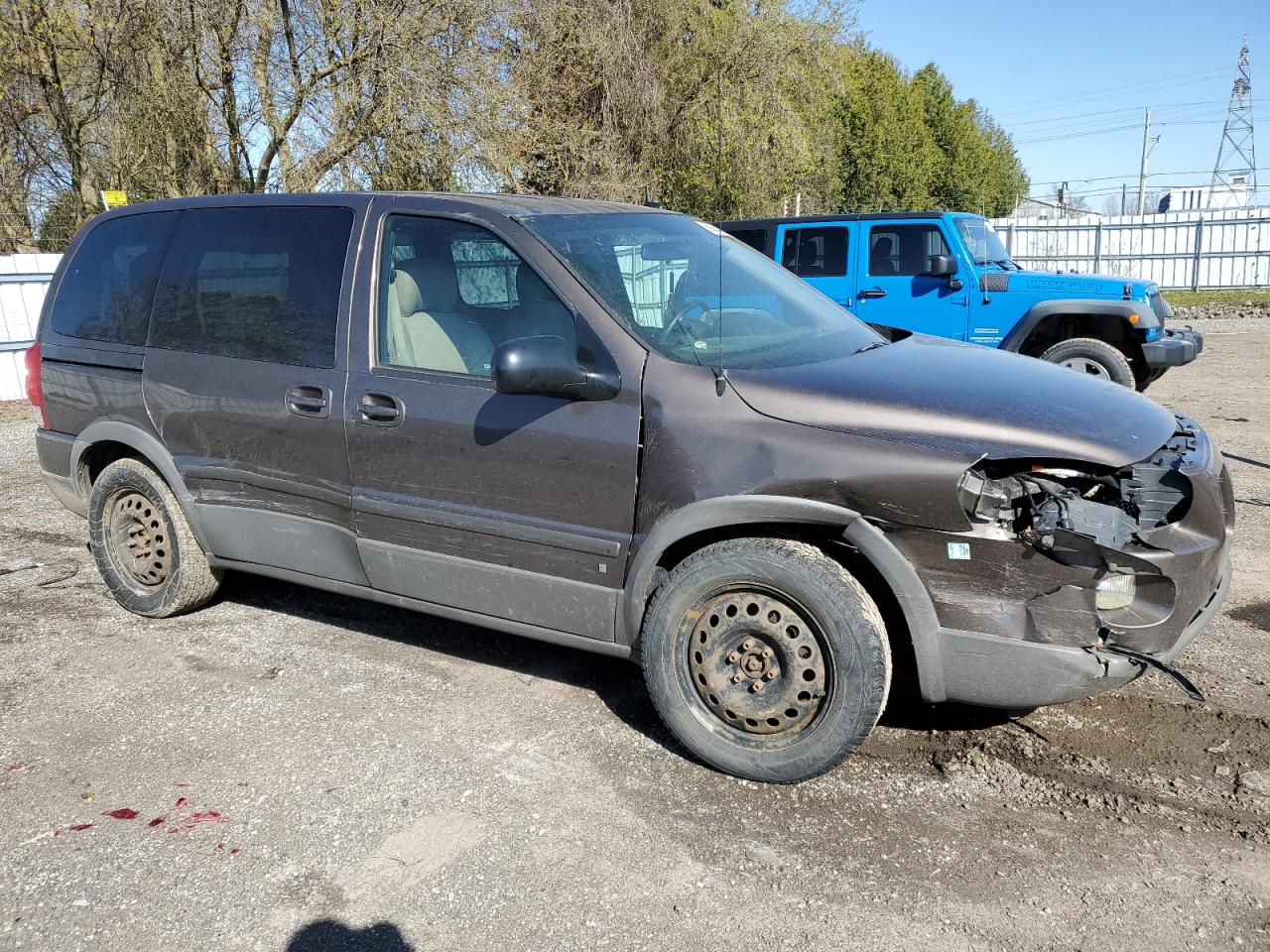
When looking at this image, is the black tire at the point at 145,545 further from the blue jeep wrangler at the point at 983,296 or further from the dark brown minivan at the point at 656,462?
the blue jeep wrangler at the point at 983,296

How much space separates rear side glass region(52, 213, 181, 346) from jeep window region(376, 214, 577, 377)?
1398 millimetres

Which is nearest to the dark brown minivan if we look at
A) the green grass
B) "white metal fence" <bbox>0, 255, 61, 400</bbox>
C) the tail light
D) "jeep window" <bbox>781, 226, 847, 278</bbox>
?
the tail light

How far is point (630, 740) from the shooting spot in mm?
3797

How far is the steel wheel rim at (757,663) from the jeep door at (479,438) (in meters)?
0.38

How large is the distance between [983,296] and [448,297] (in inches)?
286

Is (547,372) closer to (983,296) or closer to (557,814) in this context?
(557,814)

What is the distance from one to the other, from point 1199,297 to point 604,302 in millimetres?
25652

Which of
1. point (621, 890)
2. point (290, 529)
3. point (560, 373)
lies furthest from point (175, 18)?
point (621, 890)

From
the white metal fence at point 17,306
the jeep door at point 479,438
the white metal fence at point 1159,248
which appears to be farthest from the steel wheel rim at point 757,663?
the white metal fence at point 1159,248

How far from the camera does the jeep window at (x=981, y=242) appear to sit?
1022 centimetres

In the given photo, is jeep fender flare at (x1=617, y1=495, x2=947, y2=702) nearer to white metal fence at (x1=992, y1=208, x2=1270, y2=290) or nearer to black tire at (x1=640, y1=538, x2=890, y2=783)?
black tire at (x1=640, y1=538, x2=890, y2=783)

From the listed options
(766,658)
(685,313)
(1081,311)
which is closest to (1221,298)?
(1081,311)

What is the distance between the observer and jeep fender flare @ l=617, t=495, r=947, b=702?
320 cm

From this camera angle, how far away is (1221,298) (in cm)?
2481
